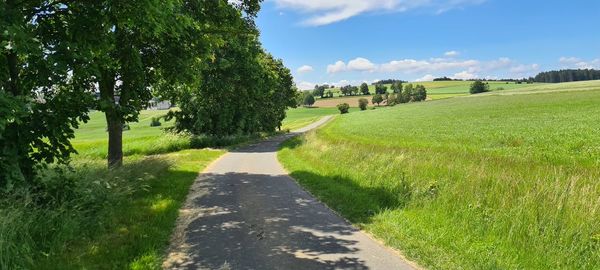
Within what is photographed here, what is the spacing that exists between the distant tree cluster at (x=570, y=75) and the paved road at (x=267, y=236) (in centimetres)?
16355

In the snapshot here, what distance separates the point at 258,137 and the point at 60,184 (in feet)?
136

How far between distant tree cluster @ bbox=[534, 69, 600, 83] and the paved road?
537ft

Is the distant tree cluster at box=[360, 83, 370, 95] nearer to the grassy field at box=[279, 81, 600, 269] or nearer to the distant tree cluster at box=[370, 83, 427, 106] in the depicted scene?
the distant tree cluster at box=[370, 83, 427, 106]

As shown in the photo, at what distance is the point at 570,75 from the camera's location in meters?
152

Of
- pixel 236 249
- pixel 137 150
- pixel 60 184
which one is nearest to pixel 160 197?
pixel 60 184

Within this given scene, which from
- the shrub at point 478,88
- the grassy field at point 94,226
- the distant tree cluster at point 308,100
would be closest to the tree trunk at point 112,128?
the grassy field at point 94,226

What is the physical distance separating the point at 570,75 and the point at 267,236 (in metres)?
173

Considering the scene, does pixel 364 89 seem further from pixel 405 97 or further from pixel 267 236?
pixel 267 236

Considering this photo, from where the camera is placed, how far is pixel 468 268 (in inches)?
240

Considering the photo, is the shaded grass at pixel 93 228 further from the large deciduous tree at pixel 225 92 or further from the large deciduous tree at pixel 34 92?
the large deciduous tree at pixel 225 92

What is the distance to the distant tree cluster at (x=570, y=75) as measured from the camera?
5812 inches

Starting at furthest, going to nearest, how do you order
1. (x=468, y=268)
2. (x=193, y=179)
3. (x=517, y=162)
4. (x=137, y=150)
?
(x=137, y=150)
(x=193, y=179)
(x=517, y=162)
(x=468, y=268)

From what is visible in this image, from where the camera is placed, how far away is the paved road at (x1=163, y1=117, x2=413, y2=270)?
6.68 metres

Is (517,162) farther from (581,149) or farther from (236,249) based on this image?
(236,249)
